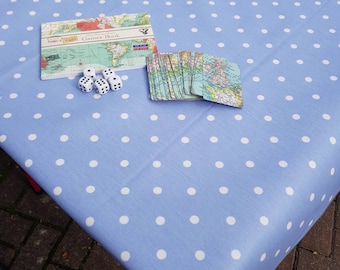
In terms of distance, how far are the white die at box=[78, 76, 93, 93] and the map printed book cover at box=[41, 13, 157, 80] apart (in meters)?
0.05

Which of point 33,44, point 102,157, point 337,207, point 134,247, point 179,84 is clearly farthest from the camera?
point 337,207

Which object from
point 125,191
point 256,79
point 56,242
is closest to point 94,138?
point 125,191

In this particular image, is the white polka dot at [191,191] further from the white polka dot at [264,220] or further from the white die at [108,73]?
the white die at [108,73]

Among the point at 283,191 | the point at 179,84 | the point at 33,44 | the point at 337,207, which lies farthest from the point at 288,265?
the point at 33,44

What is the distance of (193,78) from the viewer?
1038 mm

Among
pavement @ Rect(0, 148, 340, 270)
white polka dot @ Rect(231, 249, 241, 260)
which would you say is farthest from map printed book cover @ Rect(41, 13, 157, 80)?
pavement @ Rect(0, 148, 340, 270)

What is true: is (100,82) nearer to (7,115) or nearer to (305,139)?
(7,115)

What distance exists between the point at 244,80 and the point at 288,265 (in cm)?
94

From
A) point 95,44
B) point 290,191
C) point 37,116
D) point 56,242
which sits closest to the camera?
point 290,191

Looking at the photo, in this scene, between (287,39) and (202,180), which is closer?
(202,180)

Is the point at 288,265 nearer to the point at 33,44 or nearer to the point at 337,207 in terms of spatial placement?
the point at 337,207

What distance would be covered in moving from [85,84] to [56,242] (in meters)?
0.92

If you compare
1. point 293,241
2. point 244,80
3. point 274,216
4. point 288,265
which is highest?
point 244,80

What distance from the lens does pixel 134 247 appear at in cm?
77
